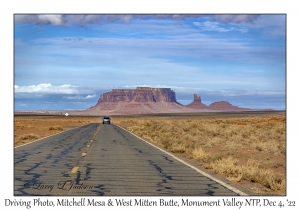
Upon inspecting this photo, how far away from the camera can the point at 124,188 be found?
9398mm

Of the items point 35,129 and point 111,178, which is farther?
point 35,129

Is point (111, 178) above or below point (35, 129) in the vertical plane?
above

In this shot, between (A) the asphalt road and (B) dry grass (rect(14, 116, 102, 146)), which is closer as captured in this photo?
(A) the asphalt road

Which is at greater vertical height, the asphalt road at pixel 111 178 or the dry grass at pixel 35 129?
the asphalt road at pixel 111 178

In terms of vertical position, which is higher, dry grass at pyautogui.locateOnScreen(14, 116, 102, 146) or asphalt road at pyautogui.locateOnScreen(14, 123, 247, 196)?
asphalt road at pyautogui.locateOnScreen(14, 123, 247, 196)

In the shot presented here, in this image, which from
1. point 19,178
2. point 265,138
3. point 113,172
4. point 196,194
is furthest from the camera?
point 265,138

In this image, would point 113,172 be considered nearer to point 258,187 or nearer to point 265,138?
point 258,187

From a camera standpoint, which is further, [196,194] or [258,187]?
[258,187]

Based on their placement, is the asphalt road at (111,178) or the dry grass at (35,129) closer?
the asphalt road at (111,178)
